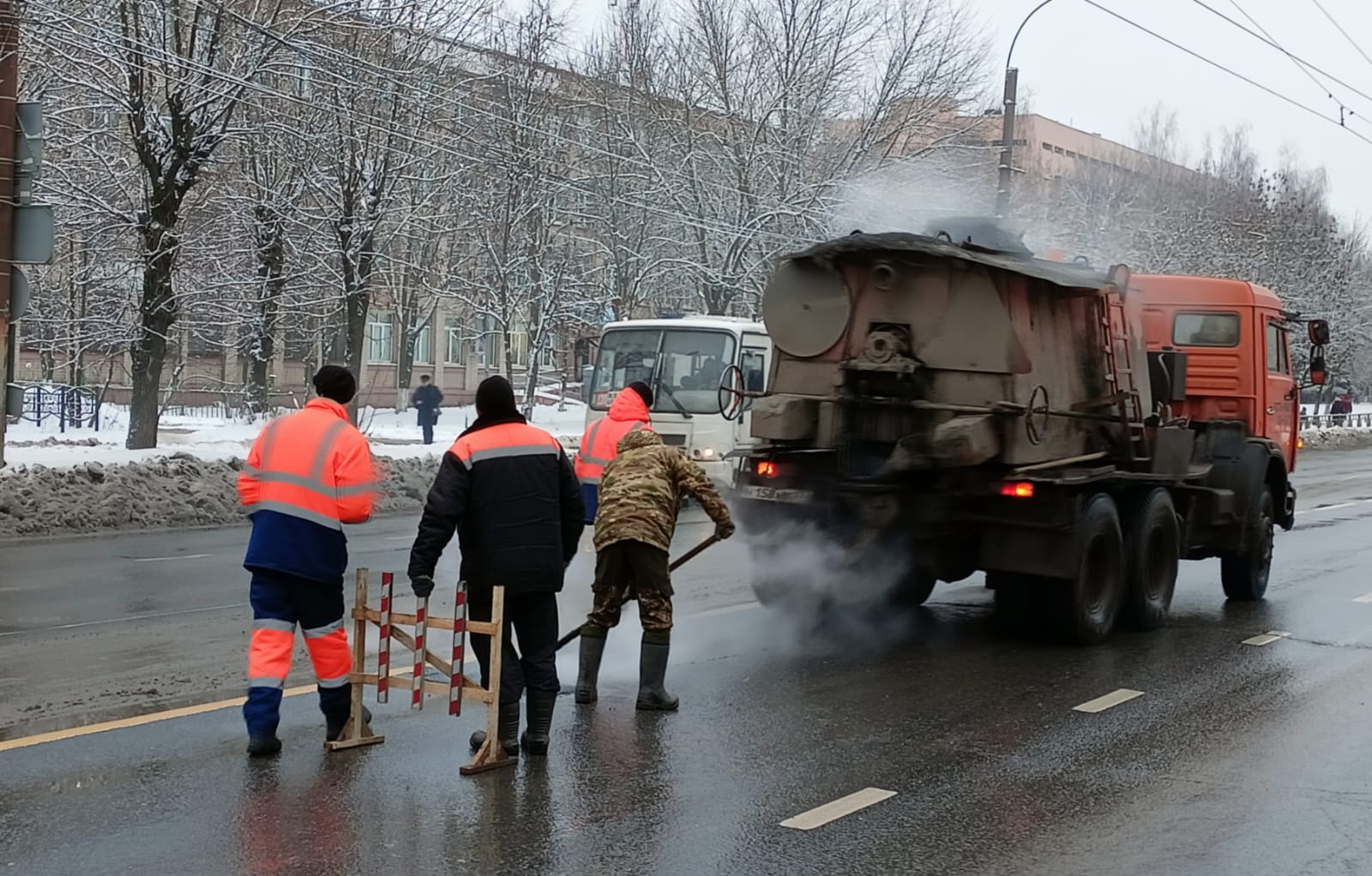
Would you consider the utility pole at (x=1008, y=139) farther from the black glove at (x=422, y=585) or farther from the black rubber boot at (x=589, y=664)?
the black glove at (x=422, y=585)

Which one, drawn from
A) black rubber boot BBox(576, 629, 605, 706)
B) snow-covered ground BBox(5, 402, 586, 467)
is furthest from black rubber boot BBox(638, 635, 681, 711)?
snow-covered ground BBox(5, 402, 586, 467)

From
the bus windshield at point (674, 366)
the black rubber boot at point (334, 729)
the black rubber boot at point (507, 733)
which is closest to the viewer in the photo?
the black rubber boot at point (507, 733)

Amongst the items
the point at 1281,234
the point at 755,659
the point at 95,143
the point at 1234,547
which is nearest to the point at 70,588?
the point at 755,659

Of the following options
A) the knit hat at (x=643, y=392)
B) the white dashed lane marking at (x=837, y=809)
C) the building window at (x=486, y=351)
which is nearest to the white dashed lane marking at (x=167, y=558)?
the knit hat at (x=643, y=392)

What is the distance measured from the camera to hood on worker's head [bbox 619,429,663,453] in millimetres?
7832

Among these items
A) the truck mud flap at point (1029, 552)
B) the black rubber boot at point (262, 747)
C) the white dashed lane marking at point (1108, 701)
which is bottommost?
the white dashed lane marking at point (1108, 701)

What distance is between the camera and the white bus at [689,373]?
Result: 60.4ft

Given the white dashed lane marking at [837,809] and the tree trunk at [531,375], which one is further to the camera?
the tree trunk at [531,375]

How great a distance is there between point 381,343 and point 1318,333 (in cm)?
4438

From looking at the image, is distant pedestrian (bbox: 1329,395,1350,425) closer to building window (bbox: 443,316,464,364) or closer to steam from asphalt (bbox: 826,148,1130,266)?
steam from asphalt (bbox: 826,148,1130,266)

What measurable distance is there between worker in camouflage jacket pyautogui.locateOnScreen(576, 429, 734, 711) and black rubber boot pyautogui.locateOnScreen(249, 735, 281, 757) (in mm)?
1772

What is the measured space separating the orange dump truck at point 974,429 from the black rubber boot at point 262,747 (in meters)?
4.26

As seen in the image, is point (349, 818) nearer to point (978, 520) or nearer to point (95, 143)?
point (978, 520)

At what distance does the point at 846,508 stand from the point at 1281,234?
48.8 metres
